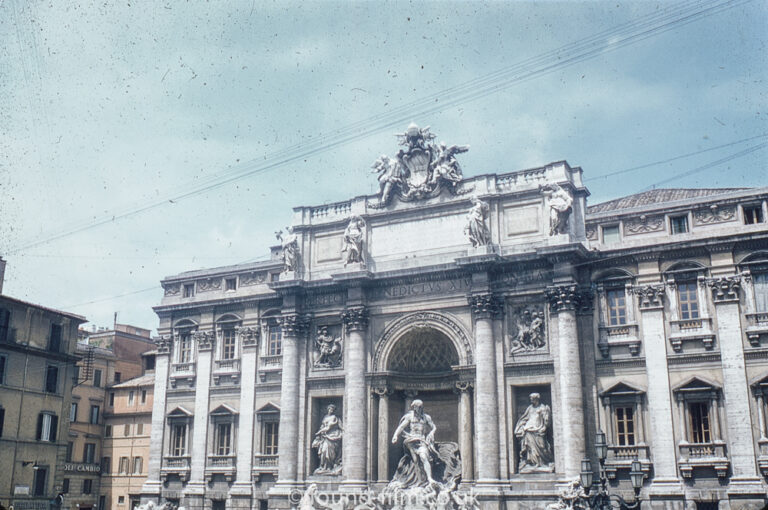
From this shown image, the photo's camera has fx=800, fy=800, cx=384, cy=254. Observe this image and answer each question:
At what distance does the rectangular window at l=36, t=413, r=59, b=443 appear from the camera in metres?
45.1

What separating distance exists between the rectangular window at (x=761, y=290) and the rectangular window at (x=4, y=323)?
3741 cm

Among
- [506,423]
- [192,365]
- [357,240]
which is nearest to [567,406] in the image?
[506,423]

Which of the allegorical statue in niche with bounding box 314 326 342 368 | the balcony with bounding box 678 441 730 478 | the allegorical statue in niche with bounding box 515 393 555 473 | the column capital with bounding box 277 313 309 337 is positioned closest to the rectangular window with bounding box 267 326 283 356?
the column capital with bounding box 277 313 309 337

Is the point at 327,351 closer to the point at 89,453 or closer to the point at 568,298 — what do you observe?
the point at 568,298

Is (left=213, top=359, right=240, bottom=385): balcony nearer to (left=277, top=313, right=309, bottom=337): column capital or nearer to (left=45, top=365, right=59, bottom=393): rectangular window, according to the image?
(left=277, top=313, right=309, bottom=337): column capital

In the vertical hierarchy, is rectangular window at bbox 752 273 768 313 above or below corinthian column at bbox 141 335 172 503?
above

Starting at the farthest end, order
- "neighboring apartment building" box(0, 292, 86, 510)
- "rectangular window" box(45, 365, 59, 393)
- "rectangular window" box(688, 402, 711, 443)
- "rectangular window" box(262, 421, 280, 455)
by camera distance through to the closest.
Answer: "rectangular window" box(45, 365, 59, 393)
"neighboring apartment building" box(0, 292, 86, 510)
"rectangular window" box(262, 421, 280, 455)
"rectangular window" box(688, 402, 711, 443)

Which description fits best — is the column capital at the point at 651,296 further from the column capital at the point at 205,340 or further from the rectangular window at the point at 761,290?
the column capital at the point at 205,340

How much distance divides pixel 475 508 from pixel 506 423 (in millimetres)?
3528

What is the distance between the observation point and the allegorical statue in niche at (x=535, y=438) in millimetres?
30969

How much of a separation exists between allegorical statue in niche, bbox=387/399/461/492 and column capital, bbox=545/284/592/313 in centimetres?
698

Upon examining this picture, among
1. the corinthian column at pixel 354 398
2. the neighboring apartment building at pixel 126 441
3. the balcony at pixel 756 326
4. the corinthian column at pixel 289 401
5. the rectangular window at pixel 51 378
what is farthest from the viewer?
the neighboring apartment building at pixel 126 441

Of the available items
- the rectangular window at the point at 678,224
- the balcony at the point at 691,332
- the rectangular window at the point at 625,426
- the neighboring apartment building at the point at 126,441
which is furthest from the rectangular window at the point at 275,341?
the rectangular window at the point at 678,224

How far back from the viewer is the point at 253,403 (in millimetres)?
37969
